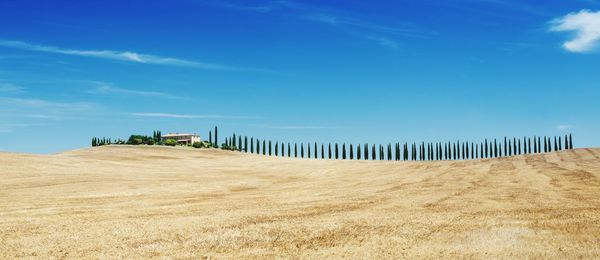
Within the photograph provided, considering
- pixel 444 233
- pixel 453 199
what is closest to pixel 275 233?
pixel 444 233

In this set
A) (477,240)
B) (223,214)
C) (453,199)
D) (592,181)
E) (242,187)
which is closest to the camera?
(477,240)

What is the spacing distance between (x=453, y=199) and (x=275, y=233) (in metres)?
7.43

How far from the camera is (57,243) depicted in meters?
10.1

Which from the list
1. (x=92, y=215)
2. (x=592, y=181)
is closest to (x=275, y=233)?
(x=92, y=215)

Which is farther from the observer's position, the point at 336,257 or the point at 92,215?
the point at 92,215

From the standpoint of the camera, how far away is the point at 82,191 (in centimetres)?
2309

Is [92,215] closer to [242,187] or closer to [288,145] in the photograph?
[242,187]

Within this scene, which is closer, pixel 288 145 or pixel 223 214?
pixel 223 214

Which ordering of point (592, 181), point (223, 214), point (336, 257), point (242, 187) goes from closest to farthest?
point (336, 257) → point (223, 214) → point (592, 181) → point (242, 187)

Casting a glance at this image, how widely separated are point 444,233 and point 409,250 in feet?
5.53

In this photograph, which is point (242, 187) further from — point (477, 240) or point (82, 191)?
point (477, 240)

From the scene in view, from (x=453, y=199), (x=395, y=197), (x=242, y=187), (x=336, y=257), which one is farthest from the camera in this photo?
(x=242, y=187)

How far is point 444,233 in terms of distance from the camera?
10.1m

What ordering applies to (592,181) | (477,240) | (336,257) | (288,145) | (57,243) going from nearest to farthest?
(336,257), (477,240), (57,243), (592,181), (288,145)
